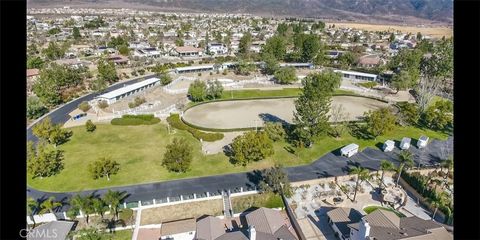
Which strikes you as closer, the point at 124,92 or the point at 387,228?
the point at 387,228

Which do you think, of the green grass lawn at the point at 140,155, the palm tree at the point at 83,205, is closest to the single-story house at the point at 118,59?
the green grass lawn at the point at 140,155

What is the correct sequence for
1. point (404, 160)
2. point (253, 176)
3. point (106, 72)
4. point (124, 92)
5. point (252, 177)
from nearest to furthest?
point (404, 160), point (252, 177), point (253, 176), point (124, 92), point (106, 72)

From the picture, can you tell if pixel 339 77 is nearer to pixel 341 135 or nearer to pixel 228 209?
pixel 341 135

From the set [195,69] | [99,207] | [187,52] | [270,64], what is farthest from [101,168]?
[187,52]

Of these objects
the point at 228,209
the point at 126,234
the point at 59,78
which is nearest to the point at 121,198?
the point at 126,234

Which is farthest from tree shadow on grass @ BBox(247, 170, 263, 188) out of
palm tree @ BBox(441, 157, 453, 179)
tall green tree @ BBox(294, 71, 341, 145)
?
palm tree @ BBox(441, 157, 453, 179)

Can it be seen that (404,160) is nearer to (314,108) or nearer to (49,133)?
(314,108)
